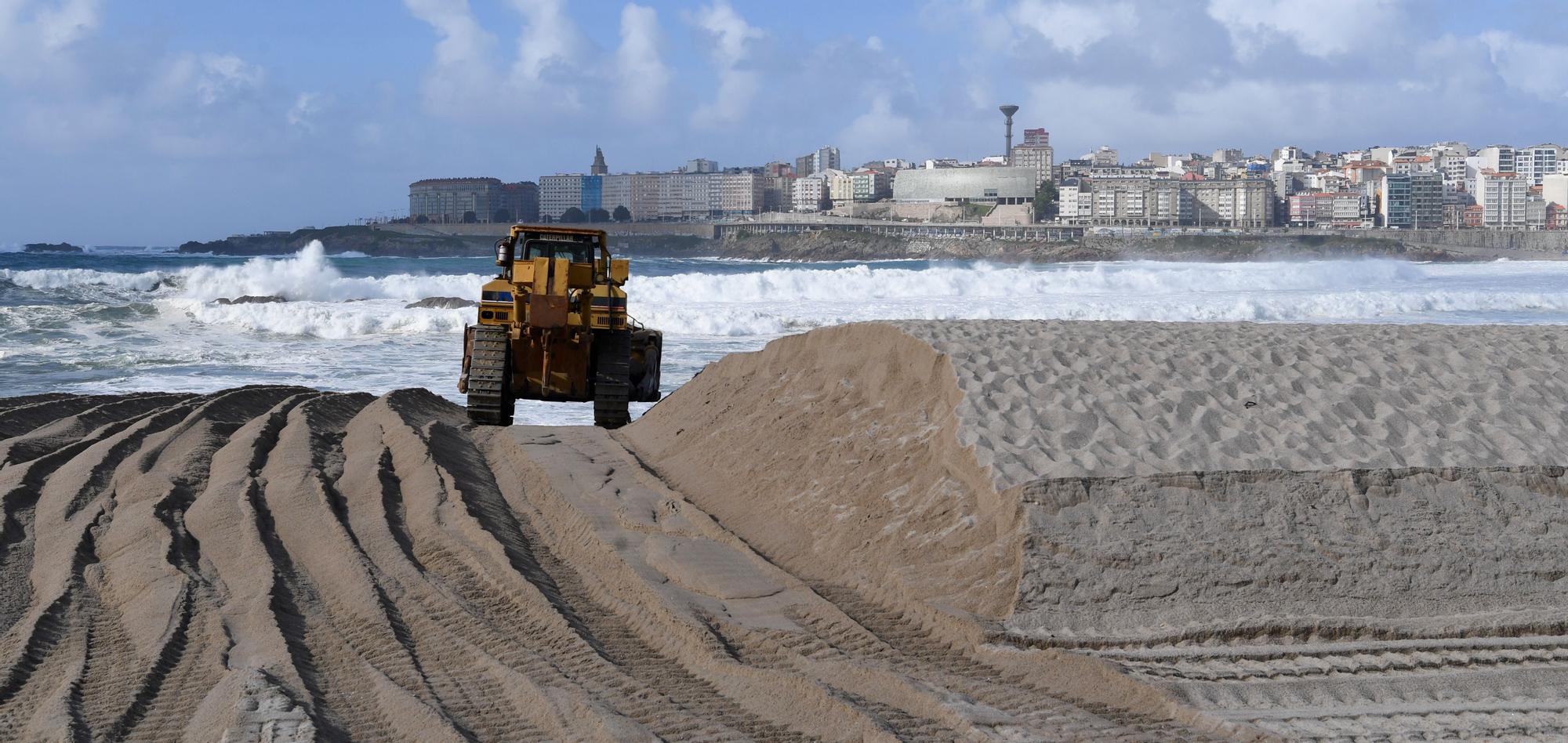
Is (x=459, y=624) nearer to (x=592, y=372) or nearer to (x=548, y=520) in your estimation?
(x=548, y=520)

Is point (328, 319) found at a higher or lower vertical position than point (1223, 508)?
higher

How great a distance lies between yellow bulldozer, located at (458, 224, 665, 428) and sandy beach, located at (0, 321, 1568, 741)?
2.71 metres

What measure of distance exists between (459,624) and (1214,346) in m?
6.28

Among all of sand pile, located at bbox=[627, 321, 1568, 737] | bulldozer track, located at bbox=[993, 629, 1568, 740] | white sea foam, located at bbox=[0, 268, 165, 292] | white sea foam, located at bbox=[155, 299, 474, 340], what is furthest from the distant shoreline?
bulldozer track, located at bbox=[993, 629, 1568, 740]

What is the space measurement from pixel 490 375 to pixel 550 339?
0.78 m

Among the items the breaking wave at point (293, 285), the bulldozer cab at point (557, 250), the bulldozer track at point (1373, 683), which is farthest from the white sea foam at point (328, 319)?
the bulldozer track at point (1373, 683)

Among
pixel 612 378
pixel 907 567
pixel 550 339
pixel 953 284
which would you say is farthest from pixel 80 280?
pixel 907 567

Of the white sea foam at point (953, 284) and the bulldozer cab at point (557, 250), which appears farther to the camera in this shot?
the white sea foam at point (953, 284)

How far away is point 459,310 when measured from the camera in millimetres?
31625

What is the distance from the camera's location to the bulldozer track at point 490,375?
46.0 feet

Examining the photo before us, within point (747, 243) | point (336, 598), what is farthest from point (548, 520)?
point (747, 243)

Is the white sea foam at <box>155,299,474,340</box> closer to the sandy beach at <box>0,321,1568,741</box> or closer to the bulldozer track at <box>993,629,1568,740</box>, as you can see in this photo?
the sandy beach at <box>0,321,1568,741</box>

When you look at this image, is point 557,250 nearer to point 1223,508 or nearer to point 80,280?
point 1223,508

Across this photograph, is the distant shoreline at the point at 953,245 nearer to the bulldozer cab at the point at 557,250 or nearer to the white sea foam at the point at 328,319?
the white sea foam at the point at 328,319
